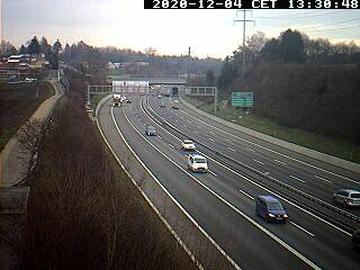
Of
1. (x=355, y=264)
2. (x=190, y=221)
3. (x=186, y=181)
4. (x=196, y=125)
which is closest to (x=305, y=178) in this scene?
(x=186, y=181)

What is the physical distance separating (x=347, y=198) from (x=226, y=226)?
179 cm

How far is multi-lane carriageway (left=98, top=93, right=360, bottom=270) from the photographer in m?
4.80

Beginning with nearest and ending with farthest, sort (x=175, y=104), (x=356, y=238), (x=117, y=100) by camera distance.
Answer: (x=356, y=238) → (x=175, y=104) → (x=117, y=100)

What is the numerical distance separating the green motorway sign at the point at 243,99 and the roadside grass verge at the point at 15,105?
16.1ft

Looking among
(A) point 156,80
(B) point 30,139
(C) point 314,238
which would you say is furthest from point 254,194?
(A) point 156,80

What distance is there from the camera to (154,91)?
1797 centimetres

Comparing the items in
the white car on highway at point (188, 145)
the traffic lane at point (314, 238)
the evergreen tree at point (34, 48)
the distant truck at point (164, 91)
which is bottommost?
the traffic lane at point (314, 238)

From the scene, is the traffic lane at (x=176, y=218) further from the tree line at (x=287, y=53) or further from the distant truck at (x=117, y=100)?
the distant truck at (x=117, y=100)

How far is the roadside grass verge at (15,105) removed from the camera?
353 inches

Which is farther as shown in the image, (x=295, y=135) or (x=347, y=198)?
(x=295, y=135)

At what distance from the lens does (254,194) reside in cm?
719

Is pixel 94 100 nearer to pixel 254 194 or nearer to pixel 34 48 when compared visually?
pixel 34 48

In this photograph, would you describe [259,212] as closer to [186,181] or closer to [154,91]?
[186,181]

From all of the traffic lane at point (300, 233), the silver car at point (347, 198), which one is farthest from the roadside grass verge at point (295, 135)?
the traffic lane at point (300, 233)
